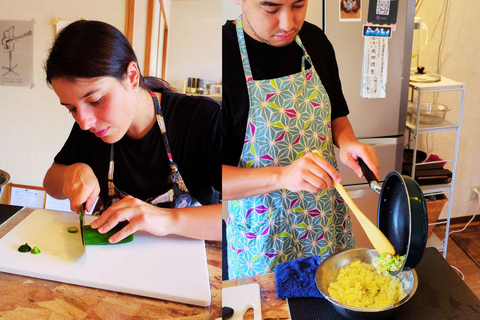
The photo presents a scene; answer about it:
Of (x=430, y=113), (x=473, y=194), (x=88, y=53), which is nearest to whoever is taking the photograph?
(x=88, y=53)

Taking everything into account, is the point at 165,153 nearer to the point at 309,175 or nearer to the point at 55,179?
the point at 55,179

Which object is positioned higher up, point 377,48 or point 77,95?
point 377,48

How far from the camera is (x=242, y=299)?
849 millimetres

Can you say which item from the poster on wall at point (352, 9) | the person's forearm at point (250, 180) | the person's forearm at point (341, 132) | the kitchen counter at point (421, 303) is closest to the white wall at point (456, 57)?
the poster on wall at point (352, 9)

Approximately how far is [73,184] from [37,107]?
11 cm

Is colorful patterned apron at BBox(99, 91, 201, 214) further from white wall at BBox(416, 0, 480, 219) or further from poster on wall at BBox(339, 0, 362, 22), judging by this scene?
white wall at BBox(416, 0, 480, 219)

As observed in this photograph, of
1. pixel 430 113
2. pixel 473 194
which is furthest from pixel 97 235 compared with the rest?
pixel 473 194

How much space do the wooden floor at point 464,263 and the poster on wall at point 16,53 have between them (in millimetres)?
1823

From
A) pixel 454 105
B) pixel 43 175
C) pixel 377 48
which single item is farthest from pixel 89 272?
pixel 454 105

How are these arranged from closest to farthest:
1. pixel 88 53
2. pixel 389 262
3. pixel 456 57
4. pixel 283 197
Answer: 1. pixel 88 53
2. pixel 389 262
3. pixel 283 197
4. pixel 456 57

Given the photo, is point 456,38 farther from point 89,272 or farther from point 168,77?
point 89,272

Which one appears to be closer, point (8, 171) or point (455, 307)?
point (8, 171)

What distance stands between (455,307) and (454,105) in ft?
4.91

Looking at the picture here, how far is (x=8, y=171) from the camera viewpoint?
651 mm
